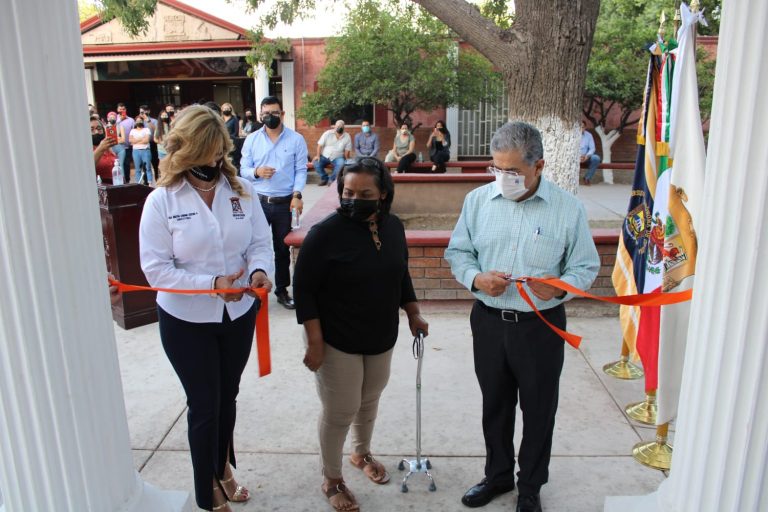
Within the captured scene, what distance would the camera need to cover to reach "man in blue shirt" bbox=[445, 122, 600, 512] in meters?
2.87

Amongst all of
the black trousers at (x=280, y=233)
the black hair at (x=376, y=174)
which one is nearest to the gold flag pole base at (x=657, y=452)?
the black hair at (x=376, y=174)

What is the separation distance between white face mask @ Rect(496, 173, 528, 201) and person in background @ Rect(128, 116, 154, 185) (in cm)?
1221

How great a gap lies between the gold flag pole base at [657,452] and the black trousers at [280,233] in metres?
3.66

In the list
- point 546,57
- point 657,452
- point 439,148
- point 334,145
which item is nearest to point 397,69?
point 334,145

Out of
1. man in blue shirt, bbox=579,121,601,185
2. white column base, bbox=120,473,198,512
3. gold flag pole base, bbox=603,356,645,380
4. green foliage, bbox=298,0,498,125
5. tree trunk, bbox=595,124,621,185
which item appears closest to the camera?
white column base, bbox=120,473,198,512

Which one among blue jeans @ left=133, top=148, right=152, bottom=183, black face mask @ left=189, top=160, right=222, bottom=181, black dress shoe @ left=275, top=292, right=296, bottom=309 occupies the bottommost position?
black dress shoe @ left=275, top=292, right=296, bottom=309

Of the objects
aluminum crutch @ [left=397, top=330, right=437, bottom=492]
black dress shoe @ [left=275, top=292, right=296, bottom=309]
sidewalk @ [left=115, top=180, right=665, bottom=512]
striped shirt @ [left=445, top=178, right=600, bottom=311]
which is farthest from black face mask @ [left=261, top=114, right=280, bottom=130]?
striped shirt @ [left=445, top=178, right=600, bottom=311]

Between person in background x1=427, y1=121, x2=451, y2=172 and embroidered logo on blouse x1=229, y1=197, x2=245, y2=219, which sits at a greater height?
embroidered logo on blouse x1=229, y1=197, x2=245, y2=219

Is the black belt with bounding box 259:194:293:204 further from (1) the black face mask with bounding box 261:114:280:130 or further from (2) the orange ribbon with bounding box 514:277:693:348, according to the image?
(2) the orange ribbon with bounding box 514:277:693:348

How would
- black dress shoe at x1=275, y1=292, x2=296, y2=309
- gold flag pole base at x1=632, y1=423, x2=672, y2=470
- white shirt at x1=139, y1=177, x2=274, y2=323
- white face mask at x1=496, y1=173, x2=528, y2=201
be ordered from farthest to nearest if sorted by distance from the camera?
1. black dress shoe at x1=275, y1=292, x2=296, y2=309
2. gold flag pole base at x1=632, y1=423, x2=672, y2=470
3. white face mask at x1=496, y1=173, x2=528, y2=201
4. white shirt at x1=139, y1=177, x2=274, y2=323

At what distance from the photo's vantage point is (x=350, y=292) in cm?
291

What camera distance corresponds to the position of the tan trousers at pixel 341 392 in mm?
2977

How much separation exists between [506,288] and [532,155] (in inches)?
24.0

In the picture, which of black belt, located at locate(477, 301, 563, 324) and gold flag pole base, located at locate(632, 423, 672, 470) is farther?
gold flag pole base, located at locate(632, 423, 672, 470)
